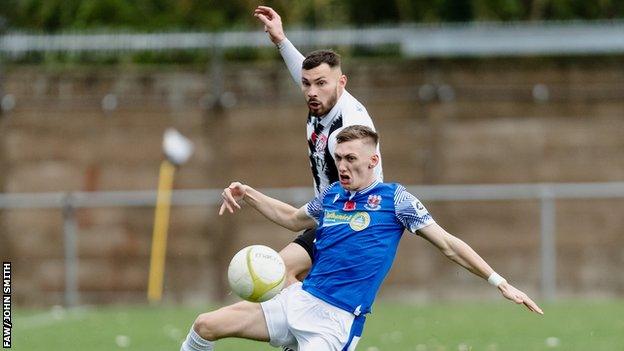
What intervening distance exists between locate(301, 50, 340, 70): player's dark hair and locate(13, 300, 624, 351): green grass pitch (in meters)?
3.00

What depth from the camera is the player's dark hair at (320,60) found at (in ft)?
28.3

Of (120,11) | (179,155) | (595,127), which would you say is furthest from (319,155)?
(120,11)

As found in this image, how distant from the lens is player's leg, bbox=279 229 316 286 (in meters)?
8.99

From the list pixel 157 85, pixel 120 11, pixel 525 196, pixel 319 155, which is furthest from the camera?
pixel 120 11

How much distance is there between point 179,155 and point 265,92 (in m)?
1.78

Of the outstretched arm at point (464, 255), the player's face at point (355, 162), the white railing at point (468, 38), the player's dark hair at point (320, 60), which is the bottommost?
the outstretched arm at point (464, 255)

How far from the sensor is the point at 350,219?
773 cm

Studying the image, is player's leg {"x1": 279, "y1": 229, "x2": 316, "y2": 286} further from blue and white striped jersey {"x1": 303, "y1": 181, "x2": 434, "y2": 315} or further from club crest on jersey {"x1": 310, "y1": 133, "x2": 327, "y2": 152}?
blue and white striped jersey {"x1": 303, "y1": 181, "x2": 434, "y2": 315}

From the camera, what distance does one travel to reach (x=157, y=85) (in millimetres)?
19781

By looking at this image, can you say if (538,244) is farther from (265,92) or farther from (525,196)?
(265,92)

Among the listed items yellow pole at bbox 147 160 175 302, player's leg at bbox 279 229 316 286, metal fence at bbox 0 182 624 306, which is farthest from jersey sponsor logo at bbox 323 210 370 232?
yellow pole at bbox 147 160 175 302

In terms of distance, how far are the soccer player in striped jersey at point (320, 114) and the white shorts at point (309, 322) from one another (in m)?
1.05

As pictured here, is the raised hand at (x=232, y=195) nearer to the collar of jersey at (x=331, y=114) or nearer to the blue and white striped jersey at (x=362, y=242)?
the blue and white striped jersey at (x=362, y=242)

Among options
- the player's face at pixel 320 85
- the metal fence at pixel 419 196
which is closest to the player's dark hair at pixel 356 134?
the player's face at pixel 320 85
